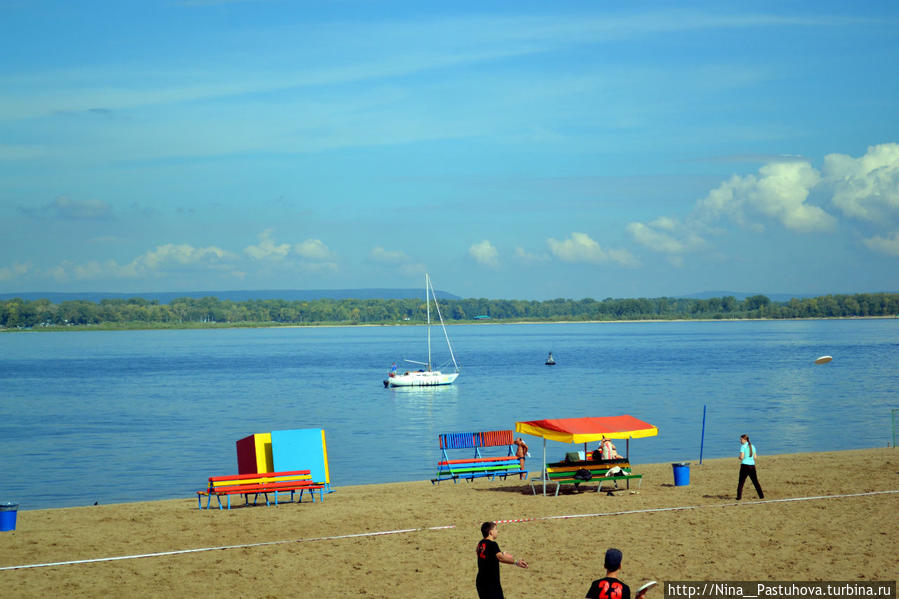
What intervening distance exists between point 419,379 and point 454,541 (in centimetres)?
6770

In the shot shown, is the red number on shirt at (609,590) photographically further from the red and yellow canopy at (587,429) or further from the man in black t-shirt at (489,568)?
the red and yellow canopy at (587,429)

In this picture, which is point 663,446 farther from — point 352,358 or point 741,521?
point 352,358

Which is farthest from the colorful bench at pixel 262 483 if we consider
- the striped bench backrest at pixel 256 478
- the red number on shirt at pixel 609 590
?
the red number on shirt at pixel 609 590

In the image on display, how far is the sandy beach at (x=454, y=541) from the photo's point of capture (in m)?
13.9

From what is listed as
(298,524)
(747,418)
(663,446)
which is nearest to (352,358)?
(747,418)

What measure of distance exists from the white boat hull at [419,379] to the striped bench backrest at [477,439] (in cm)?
5431

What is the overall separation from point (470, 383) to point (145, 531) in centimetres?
7092

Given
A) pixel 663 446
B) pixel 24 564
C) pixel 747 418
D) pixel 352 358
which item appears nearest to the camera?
pixel 24 564

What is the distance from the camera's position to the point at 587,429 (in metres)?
21.1

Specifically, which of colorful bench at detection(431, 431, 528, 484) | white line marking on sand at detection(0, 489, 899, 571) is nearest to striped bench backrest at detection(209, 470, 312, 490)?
white line marking on sand at detection(0, 489, 899, 571)

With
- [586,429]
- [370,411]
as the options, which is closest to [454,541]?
[586,429]

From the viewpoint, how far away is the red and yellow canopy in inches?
818

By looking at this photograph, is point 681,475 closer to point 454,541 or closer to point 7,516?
point 454,541

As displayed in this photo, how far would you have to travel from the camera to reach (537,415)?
55750 millimetres
